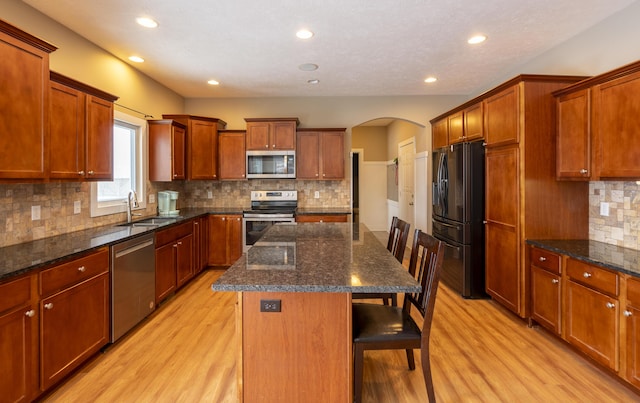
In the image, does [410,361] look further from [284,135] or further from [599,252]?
[284,135]

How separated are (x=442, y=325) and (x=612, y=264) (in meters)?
1.43

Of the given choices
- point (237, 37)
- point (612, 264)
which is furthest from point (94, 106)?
point (612, 264)

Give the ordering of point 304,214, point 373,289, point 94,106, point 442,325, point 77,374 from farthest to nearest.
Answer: point 304,214, point 442,325, point 94,106, point 77,374, point 373,289

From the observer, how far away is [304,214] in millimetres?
4820

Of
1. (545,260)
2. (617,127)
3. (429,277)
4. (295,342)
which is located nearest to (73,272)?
(295,342)

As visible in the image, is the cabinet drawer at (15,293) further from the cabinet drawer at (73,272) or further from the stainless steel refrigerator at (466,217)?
the stainless steel refrigerator at (466,217)

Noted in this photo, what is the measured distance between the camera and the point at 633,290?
6.40 feet

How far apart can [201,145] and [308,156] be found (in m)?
1.60

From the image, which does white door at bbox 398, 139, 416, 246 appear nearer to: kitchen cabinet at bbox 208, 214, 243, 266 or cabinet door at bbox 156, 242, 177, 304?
kitchen cabinet at bbox 208, 214, 243, 266

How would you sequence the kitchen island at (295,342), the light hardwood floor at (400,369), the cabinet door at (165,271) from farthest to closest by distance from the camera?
the cabinet door at (165,271), the light hardwood floor at (400,369), the kitchen island at (295,342)

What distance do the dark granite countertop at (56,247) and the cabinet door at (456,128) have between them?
3.60 metres

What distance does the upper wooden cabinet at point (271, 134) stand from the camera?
4957mm

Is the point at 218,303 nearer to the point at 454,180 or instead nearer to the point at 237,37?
the point at 237,37

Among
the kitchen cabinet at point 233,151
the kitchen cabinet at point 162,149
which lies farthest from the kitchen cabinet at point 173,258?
the kitchen cabinet at point 233,151
